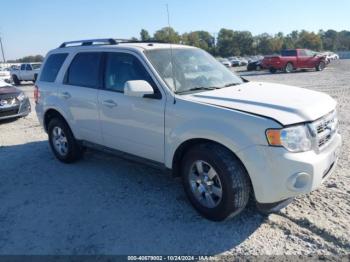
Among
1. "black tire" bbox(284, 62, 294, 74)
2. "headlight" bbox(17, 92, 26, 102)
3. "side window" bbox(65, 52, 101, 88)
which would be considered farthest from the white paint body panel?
"black tire" bbox(284, 62, 294, 74)

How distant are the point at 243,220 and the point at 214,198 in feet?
1.32

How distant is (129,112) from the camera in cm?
433

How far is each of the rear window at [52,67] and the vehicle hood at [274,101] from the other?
2.92 m

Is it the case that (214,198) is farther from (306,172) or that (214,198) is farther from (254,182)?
(306,172)

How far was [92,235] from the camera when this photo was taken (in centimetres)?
357

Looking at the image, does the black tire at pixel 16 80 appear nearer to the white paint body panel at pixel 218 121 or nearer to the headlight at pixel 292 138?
the white paint body panel at pixel 218 121

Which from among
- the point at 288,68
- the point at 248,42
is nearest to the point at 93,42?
the point at 288,68

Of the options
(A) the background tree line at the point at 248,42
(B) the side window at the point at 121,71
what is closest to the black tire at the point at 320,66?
(B) the side window at the point at 121,71

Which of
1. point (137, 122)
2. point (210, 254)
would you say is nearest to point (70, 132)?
point (137, 122)

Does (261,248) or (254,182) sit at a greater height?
(254,182)

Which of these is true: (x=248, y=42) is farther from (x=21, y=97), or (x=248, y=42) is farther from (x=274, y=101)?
(x=274, y=101)

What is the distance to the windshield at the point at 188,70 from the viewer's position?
411cm

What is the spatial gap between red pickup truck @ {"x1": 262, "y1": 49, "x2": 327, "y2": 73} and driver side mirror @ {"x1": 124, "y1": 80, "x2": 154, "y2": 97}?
24072mm

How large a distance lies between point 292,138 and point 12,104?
884 centimetres
